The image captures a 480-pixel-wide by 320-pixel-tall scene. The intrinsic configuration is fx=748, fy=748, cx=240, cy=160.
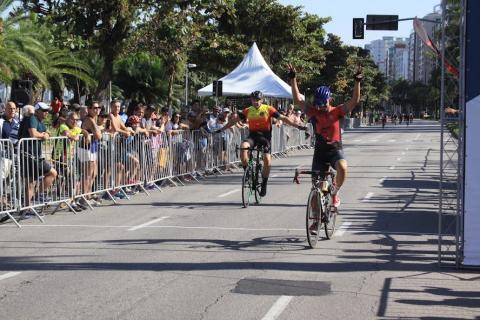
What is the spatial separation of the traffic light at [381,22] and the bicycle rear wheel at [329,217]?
77.8ft

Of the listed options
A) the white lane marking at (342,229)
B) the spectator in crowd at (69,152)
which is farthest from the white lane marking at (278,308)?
the spectator in crowd at (69,152)

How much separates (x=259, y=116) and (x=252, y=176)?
1.13m

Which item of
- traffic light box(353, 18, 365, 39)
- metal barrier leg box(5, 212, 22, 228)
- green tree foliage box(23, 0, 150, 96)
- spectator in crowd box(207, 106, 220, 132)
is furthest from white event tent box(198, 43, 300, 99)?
metal barrier leg box(5, 212, 22, 228)

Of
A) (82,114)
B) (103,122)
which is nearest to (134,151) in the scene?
(103,122)

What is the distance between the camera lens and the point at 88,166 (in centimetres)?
1370

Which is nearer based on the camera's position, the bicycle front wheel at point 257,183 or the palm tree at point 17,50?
the bicycle front wheel at point 257,183

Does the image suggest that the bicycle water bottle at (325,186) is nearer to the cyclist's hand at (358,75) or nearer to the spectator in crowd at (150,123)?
the cyclist's hand at (358,75)

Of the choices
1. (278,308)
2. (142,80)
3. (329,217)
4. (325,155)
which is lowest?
(278,308)

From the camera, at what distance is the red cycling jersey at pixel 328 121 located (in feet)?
32.3

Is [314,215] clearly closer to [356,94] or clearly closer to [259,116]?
[356,94]

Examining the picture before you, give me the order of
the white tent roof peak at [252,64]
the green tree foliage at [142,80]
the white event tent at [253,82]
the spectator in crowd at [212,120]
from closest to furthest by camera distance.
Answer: the spectator in crowd at [212,120] < the white event tent at [253,82] < the white tent roof peak at [252,64] < the green tree foliage at [142,80]

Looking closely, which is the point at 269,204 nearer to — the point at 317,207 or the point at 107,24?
the point at 317,207

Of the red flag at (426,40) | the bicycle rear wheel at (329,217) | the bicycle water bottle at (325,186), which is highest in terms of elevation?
the red flag at (426,40)

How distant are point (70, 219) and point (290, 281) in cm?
570
